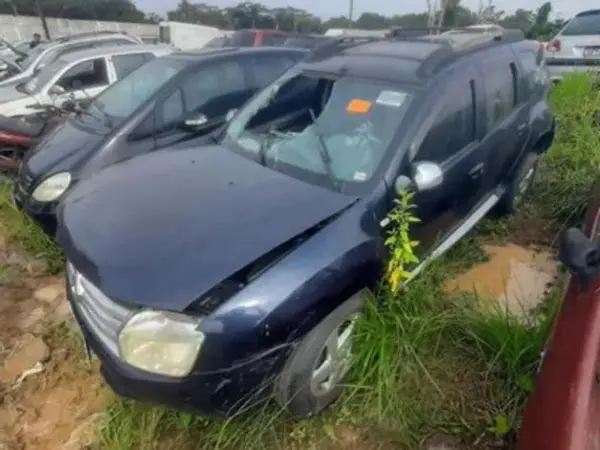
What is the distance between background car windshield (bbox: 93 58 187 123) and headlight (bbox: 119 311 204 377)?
3108 millimetres

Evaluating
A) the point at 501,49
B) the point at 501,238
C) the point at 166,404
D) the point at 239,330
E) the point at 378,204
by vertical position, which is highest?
the point at 501,49

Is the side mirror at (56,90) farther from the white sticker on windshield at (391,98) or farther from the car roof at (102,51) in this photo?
the white sticker on windshield at (391,98)

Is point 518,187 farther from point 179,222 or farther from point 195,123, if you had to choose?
point 179,222

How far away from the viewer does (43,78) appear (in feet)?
23.6

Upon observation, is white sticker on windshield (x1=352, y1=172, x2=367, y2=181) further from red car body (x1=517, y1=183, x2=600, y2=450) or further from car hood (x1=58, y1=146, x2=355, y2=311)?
red car body (x1=517, y1=183, x2=600, y2=450)

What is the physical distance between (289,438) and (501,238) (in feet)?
9.05

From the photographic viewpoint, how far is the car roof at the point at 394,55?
294 centimetres

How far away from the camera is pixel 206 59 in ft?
15.9

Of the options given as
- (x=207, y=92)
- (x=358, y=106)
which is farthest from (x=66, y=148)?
(x=358, y=106)

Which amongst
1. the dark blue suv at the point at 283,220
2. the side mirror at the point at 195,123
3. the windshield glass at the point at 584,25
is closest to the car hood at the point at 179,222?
the dark blue suv at the point at 283,220

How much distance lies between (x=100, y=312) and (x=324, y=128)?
1558mm

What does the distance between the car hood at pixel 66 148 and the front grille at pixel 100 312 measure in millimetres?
1783

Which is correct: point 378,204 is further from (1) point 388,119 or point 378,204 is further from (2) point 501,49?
(2) point 501,49

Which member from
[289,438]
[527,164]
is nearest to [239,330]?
[289,438]
